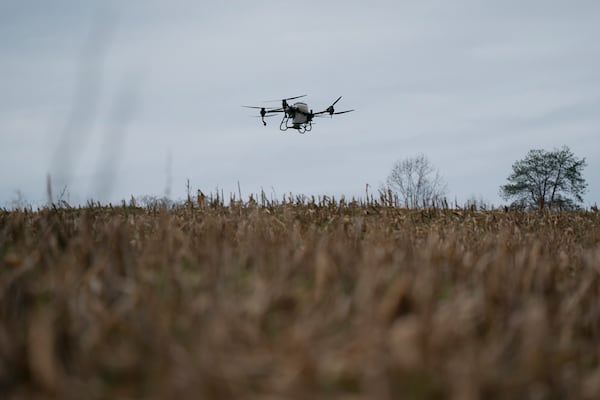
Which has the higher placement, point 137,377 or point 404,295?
point 404,295

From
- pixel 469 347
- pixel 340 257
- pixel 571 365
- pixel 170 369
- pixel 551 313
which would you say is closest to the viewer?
pixel 170 369

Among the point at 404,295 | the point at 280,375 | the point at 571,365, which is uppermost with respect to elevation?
the point at 404,295

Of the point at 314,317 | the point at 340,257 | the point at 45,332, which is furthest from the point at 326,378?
the point at 340,257

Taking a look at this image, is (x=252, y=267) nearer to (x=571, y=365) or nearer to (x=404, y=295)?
(x=404, y=295)

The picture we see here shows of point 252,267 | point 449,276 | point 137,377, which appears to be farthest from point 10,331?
point 449,276

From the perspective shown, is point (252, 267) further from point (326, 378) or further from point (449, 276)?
point (326, 378)

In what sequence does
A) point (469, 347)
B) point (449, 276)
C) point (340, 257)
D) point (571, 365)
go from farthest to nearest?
point (449, 276) < point (340, 257) < point (571, 365) < point (469, 347)

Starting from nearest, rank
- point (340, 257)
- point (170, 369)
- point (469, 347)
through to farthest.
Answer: point (170, 369) < point (469, 347) < point (340, 257)

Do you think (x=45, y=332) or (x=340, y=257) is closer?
(x=45, y=332)

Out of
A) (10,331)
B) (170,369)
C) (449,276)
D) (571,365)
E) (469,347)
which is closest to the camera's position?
(170,369)
